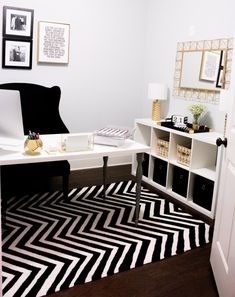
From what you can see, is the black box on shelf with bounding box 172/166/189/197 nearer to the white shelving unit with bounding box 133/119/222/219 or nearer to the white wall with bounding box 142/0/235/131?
Result: the white shelving unit with bounding box 133/119/222/219

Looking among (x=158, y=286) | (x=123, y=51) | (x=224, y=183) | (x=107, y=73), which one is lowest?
(x=158, y=286)

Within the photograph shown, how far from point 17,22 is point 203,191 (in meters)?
2.60

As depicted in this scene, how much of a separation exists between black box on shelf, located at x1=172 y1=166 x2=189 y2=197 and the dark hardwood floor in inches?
37.7

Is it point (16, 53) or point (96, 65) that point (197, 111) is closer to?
point (96, 65)

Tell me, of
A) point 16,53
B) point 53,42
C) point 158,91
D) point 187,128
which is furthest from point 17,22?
point 187,128

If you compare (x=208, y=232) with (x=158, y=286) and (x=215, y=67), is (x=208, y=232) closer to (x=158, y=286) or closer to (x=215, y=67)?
(x=158, y=286)

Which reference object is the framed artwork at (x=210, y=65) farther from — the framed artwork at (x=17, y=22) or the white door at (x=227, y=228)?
the framed artwork at (x=17, y=22)

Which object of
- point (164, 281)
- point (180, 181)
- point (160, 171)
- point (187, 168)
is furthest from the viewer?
point (160, 171)

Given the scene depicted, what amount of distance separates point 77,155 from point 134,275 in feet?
2.93

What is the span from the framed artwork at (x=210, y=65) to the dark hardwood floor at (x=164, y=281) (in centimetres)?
182

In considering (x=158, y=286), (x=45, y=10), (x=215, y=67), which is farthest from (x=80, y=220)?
(x=45, y=10)

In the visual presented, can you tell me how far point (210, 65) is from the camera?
3.50 meters

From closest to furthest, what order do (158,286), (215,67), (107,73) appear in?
(158,286), (215,67), (107,73)

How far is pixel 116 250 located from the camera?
2.46 m
